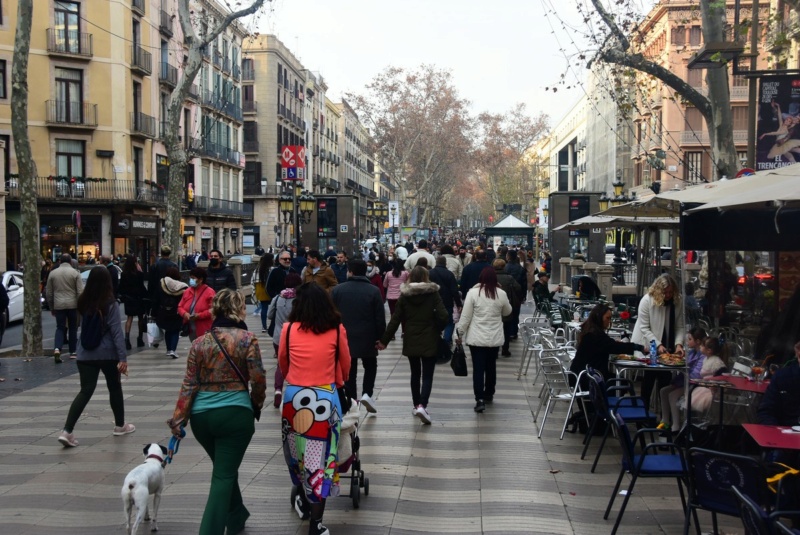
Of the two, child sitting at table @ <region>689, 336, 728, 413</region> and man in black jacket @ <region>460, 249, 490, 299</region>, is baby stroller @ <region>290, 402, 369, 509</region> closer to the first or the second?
child sitting at table @ <region>689, 336, 728, 413</region>

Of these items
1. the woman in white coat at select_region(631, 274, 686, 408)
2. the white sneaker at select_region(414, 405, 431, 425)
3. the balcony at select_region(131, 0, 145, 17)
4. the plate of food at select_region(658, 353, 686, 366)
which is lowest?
the white sneaker at select_region(414, 405, 431, 425)

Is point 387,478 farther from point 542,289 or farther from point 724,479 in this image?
point 542,289

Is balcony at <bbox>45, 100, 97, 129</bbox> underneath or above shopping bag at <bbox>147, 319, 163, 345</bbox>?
above

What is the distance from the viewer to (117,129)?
36938 millimetres

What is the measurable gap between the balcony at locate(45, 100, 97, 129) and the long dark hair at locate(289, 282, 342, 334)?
33.2 metres

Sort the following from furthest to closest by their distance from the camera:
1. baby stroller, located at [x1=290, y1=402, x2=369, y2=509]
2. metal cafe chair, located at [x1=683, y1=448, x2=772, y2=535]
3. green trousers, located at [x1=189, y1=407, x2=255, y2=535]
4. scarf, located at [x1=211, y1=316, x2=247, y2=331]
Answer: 1. baby stroller, located at [x1=290, y1=402, x2=369, y2=509]
2. scarf, located at [x1=211, y1=316, x2=247, y2=331]
3. green trousers, located at [x1=189, y1=407, x2=255, y2=535]
4. metal cafe chair, located at [x1=683, y1=448, x2=772, y2=535]

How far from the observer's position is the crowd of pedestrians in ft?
16.3

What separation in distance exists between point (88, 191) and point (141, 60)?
6874 mm

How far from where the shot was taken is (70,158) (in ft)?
118

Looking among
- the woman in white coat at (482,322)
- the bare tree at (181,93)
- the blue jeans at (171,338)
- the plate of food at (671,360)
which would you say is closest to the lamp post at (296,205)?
the bare tree at (181,93)

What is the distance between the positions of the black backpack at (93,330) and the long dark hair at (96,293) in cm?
5

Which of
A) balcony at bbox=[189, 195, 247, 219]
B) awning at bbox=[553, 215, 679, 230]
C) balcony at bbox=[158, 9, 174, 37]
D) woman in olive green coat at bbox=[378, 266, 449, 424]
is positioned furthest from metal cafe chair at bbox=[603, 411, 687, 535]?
balcony at bbox=[189, 195, 247, 219]

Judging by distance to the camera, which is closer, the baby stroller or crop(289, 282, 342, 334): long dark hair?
crop(289, 282, 342, 334): long dark hair

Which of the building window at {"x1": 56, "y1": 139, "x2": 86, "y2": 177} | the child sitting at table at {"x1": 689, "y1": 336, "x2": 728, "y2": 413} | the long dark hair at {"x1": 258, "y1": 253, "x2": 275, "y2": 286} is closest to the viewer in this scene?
the child sitting at table at {"x1": 689, "y1": 336, "x2": 728, "y2": 413}
